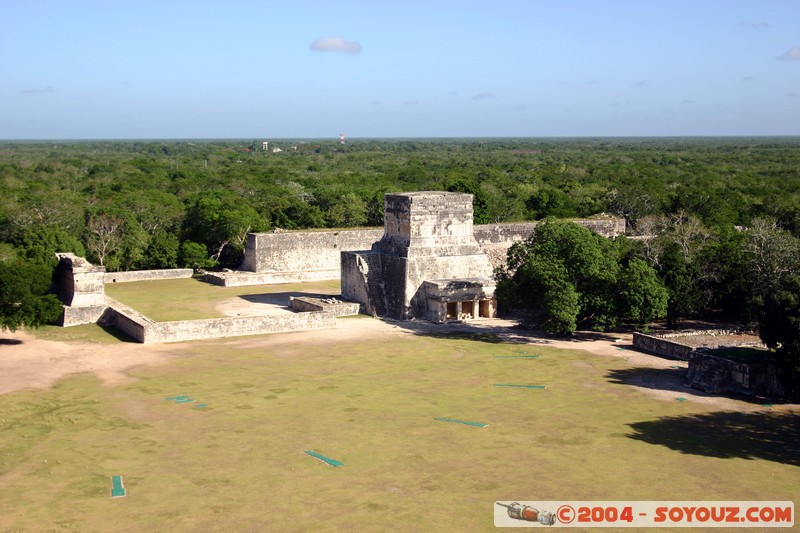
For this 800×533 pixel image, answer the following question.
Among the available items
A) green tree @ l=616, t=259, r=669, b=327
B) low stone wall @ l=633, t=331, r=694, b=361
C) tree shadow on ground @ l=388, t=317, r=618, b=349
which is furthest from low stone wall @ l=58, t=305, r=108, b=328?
low stone wall @ l=633, t=331, r=694, b=361

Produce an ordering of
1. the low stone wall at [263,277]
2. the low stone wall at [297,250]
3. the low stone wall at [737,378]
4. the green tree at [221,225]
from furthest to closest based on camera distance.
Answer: the green tree at [221,225] → the low stone wall at [297,250] → the low stone wall at [263,277] → the low stone wall at [737,378]

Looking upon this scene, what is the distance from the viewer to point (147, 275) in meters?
32.6

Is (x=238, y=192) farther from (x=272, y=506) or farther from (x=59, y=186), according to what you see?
(x=272, y=506)

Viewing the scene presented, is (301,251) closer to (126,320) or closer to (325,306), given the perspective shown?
(325,306)

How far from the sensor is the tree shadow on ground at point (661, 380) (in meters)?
16.9

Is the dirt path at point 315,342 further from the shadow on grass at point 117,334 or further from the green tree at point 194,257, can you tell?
the green tree at point 194,257

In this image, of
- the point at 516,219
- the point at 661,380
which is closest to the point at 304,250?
the point at 516,219

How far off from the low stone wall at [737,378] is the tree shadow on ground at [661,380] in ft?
0.58

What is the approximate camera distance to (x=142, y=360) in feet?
65.6

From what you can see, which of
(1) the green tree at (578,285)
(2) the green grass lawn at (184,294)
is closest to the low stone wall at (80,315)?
(2) the green grass lawn at (184,294)

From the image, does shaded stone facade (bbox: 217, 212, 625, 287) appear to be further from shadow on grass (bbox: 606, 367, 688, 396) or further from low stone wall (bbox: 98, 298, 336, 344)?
shadow on grass (bbox: 606, 367, 688, 396)

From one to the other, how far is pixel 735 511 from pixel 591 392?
5858 mm

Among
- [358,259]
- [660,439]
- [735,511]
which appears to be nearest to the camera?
[735,511]

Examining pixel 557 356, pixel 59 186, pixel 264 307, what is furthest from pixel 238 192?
pixel 557 356
